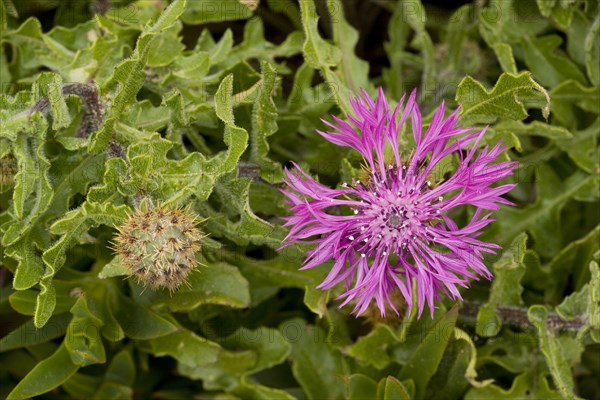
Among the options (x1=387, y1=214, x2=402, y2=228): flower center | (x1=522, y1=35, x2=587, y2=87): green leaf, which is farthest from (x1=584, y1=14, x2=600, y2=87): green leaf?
(x1=387, y1=214, x2=402, y2=228): flower center

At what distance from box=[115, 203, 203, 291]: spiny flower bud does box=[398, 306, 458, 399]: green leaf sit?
1060 mm

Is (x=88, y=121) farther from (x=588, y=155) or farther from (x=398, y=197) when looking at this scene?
(x=588, y=155)

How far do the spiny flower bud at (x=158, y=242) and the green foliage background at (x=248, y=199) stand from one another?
8cm

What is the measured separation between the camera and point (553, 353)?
2996 mm

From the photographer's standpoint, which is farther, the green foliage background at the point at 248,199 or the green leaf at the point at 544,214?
the green leaf at the point at 544,214

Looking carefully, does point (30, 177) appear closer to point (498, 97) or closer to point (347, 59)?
point (347, 59)

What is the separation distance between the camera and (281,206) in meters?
2.93

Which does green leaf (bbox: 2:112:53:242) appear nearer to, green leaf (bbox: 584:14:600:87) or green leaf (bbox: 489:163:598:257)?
green leaf (bbox: 489:163:598:257)

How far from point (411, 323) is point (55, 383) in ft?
4.69

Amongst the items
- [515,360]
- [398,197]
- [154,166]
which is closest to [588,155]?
[515,360]

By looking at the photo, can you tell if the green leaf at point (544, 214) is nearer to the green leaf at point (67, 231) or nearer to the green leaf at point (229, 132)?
the green leaf at point (229, 132)

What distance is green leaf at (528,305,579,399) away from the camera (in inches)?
116

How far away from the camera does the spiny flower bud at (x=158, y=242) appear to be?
2418 mm

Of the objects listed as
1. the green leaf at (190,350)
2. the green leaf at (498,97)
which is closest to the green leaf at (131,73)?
the green leaf at (190,350)
